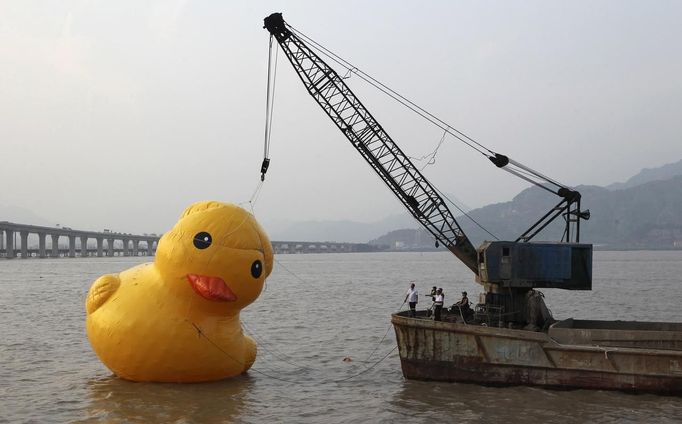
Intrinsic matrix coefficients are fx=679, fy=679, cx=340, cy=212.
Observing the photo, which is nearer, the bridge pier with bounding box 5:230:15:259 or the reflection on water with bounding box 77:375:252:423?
the reflection on water with bounding box 77:375:252:423

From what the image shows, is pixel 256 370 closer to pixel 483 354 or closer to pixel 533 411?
pixel 483 354

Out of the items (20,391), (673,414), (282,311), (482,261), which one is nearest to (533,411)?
(673,414)

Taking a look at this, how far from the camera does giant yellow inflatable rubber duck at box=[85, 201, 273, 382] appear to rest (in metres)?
15.6

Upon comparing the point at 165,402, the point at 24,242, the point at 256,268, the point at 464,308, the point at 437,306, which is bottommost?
the point at 165,402

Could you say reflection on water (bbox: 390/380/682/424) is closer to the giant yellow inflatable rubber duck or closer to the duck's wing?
the giant yellow inflatable rubber duck

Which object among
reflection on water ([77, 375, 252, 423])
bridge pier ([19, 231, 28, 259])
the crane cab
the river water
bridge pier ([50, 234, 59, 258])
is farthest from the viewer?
bridge pier ([50, 234, 59, 258])

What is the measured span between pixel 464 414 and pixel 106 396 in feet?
27.4

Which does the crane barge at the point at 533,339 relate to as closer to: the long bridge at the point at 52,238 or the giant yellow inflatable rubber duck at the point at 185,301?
the giant yellow inflatable rubber duck at the point at 185,301

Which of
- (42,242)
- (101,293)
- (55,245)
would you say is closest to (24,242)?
(42,242)

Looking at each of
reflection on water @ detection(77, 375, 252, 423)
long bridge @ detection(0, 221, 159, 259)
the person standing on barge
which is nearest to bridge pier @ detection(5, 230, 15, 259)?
long bridge @ detection(0, 221, 159, 259)

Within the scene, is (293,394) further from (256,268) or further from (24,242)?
(24,242)

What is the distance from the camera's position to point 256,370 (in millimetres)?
19625

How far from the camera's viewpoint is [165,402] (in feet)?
49.5

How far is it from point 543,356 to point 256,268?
7569mm
